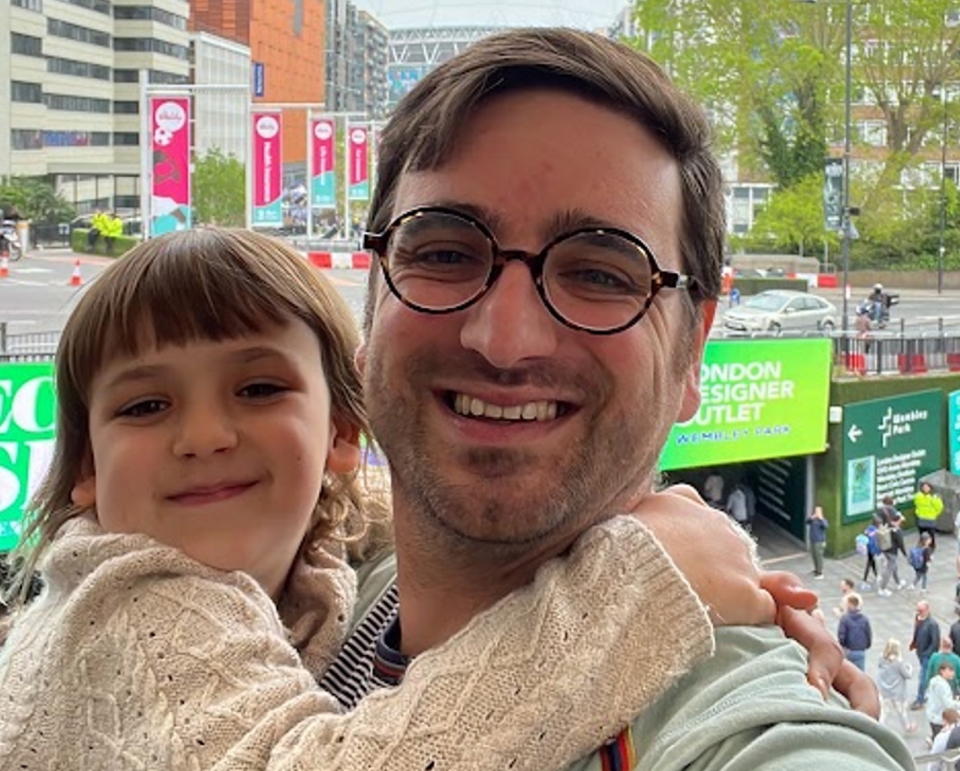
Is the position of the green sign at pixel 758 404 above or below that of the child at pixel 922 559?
above

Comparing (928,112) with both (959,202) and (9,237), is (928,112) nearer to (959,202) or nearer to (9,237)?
(959,202)

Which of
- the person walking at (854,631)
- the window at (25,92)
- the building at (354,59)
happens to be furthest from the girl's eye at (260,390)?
the building at (354,59)

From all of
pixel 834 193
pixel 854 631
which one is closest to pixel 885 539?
pixel 854 631

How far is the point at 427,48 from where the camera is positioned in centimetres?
→ 2092

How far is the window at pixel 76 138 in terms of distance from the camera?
1196 cm

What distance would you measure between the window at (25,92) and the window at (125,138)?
2.53 metres

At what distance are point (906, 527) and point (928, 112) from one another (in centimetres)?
854

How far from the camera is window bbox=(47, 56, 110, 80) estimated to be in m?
11.8

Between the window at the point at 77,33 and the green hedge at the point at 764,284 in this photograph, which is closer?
the window at the point at 77,33

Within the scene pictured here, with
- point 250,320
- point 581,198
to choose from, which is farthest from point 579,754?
point 250,320

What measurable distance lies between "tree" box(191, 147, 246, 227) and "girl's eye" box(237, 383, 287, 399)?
13.3m

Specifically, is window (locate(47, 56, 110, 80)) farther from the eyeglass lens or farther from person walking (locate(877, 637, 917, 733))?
the eyeglass lens

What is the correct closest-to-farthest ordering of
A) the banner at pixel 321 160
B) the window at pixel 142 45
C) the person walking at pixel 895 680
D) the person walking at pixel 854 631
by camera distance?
the person walking at pixel 895 680
the person walking at pixel 854 631
the window at pixel 142 45
the banner at pixel 321 160

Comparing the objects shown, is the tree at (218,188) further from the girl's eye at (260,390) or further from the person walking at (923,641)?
the girl's eye at (260,390)
